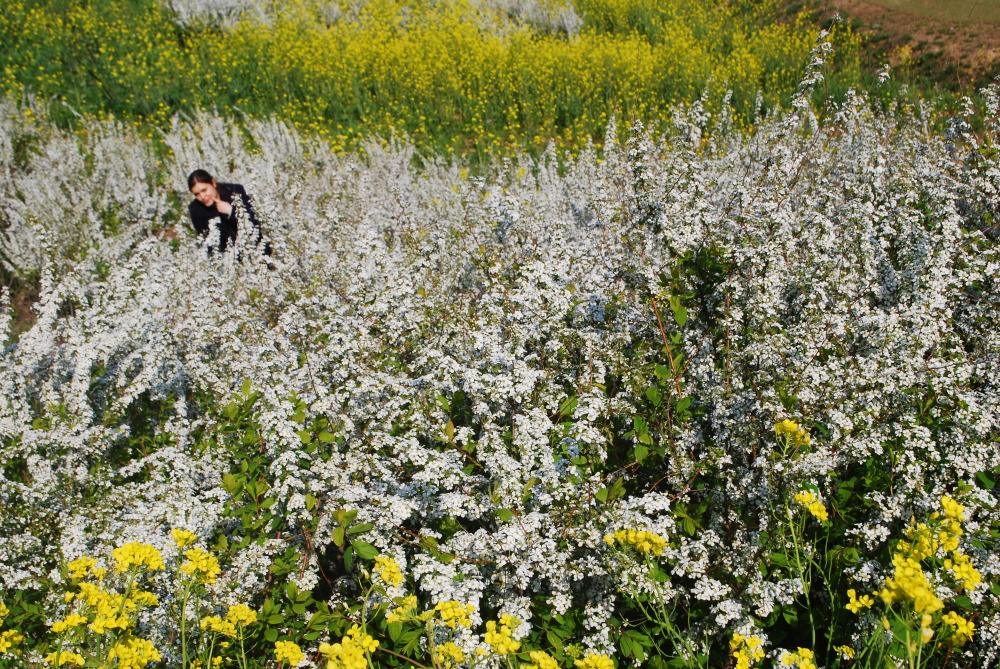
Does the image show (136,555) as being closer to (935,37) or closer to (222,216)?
(222,216)

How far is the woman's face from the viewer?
635 centimetres

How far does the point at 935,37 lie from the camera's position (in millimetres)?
13406

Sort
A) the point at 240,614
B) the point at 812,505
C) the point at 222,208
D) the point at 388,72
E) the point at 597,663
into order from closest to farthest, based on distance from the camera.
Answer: the point at 597,663, the point at 240,614, the point at 812,505, the point at 222,208, the point at 388,72

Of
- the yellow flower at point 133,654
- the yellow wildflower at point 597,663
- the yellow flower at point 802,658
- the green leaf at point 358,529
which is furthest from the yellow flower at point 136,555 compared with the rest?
the yellow flower at point 802,658

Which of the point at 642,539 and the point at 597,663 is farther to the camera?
the point at 642,539

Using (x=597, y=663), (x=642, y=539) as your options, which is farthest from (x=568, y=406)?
(x=597, y=663)

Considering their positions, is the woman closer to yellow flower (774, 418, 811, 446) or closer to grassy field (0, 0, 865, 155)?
grassy field (0, 0, 865, 155)

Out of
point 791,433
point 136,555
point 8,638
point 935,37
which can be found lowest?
point 8,638

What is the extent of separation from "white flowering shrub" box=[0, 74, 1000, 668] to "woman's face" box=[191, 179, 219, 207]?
2.50 m

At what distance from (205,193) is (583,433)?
18.4 ft

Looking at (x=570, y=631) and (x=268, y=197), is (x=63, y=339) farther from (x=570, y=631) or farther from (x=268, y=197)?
(x=570, y=631)

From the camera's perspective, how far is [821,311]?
9.92 ft

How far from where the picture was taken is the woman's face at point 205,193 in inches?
250

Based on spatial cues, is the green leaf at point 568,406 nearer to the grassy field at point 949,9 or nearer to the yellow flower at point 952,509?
the yellow flower at point 952,509
